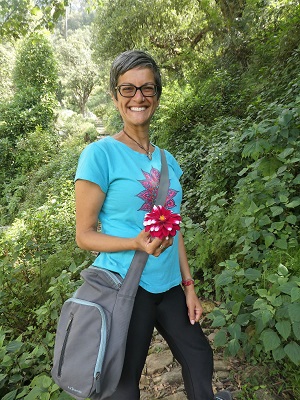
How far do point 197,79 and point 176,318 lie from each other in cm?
1019

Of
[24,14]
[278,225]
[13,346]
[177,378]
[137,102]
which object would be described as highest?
[24,14]

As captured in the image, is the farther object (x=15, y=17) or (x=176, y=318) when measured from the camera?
(x=15, y=17)

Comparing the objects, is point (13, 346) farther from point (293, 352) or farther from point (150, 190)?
point (293, 352)

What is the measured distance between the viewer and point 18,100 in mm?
14906

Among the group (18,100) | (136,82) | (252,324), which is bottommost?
(252,324)

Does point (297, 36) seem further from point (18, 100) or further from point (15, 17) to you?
point (18, 100)

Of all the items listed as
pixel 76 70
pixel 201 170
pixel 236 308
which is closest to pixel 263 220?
pixel 236 308

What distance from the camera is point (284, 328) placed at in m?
1.71

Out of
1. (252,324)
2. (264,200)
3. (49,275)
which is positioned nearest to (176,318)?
(252,324)

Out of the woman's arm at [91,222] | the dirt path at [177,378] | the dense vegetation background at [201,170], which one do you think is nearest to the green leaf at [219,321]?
the dense vegetation background at [201,170]

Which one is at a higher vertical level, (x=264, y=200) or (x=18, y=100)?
(x=18, y=100)

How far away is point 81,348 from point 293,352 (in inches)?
46.2

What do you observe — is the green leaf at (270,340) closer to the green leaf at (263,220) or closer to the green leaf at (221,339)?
the green leaf at (221,339)

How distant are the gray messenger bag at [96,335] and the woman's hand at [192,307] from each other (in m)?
0.43
